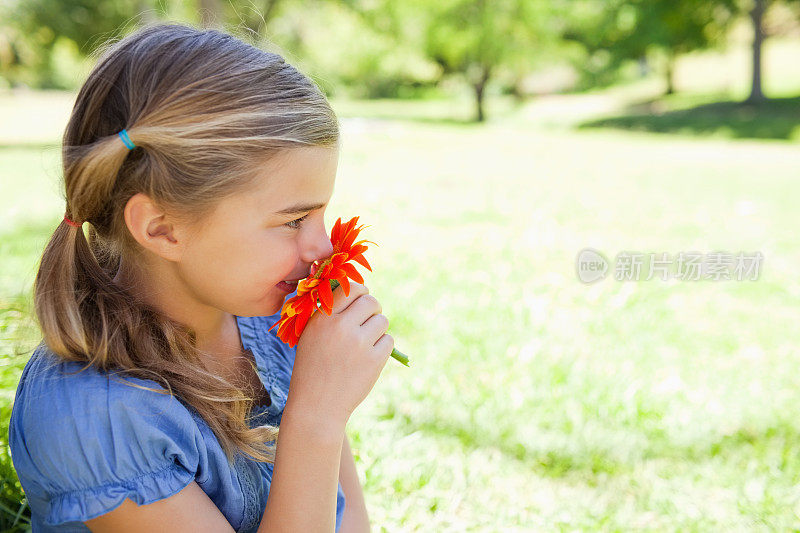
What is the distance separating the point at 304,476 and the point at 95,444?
0.36 m

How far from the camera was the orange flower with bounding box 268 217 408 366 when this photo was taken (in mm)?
1369

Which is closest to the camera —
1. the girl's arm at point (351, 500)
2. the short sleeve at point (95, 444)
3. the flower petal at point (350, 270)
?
the short sleeve at point (95, 444)

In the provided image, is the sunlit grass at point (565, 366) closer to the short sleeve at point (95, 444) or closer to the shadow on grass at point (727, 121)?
the short sleeve at point (95, 444)

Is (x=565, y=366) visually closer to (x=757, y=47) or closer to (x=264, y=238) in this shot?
(x=264, y=238)

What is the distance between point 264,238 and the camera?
137cm

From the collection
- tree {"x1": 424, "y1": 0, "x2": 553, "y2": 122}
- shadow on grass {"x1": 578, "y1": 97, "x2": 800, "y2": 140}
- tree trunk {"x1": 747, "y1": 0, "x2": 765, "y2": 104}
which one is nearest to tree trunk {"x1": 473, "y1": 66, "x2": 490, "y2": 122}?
tree {"x1": 424, "y1": 0, "x2": 553, "y2": 122}

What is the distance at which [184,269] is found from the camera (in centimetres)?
142

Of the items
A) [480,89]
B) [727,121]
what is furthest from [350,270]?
[480,89]

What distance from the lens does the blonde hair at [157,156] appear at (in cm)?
129

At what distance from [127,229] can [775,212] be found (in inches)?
258

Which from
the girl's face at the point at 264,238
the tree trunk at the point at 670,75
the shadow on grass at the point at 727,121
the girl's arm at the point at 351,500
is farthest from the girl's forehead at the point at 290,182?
the tree trunk at the point at 670,75

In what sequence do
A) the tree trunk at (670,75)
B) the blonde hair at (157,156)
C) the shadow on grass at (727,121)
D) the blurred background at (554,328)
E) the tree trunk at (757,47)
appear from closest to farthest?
the blonde hair at (157,156) < the blurred background at (554,328) < the shadow on grass at (727,121) < the tree trunk at (757,47) < the tree trunk at (670,75)

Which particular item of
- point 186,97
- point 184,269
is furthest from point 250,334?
point 186,97

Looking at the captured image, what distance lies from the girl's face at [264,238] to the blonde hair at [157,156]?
0.03 metres
